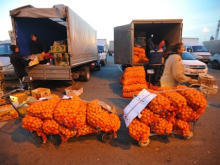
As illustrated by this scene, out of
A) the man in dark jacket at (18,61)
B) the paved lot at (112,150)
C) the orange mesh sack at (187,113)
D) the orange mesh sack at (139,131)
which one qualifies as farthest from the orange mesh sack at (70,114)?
the man in dark jacket at (18,61)

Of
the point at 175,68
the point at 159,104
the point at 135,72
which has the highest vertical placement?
the point at 175,68

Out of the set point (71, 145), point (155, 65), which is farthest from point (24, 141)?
point (155, 65)

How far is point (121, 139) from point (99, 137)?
1.69 feet

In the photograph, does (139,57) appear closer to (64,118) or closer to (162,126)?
(162,126)

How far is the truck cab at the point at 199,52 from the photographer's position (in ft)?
47.2

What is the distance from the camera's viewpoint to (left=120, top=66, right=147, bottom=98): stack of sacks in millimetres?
5488

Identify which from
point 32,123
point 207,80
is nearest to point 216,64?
point 207,80

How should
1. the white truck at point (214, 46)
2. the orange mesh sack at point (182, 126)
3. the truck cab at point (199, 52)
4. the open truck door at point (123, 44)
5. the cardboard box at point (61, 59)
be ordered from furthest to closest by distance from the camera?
the white truck at point (214, 46) → the truck cab at point (199, 52) → the open truck door at point (123, 44) → the cardboard box at point (61, 59) → the orange mesh sack at point (182, 126)

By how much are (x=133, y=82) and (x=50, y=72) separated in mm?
3635

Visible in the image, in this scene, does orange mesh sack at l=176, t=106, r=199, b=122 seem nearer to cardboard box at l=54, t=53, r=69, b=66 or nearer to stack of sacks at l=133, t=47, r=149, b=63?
cardboard box at l=54, t=53, r=69, b=66

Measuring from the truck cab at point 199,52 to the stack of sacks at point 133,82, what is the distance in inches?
470

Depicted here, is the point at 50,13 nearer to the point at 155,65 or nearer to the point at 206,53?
the point at 155,65

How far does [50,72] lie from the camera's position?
557 cm

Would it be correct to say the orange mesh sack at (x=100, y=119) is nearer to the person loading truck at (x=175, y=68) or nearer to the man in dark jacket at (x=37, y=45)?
the person loading truck at (x=175, y=68)
